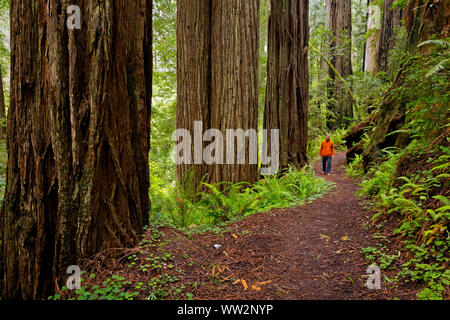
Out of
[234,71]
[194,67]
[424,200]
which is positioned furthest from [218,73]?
[424,200]

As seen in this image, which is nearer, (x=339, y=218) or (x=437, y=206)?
(x=437, y=206)

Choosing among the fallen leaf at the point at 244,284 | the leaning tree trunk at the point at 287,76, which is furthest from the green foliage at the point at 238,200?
the leaning tree trunk at the point at 287,76

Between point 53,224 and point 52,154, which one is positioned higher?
point 52,154

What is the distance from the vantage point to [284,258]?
3.13m

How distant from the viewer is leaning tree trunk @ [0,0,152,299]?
2.54 m

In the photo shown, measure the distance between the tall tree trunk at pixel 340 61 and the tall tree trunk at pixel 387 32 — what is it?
2229mm

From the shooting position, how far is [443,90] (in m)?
Result: 3.58

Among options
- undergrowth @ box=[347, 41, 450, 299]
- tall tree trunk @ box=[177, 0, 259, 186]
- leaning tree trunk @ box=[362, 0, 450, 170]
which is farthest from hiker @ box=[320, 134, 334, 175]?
undergrowth @ box=[347, 41, 450, 299]

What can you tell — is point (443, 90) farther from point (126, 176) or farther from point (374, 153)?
point (126, 176)

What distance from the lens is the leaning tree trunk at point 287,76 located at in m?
7.51

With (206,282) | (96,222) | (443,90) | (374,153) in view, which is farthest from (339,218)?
(96,222)

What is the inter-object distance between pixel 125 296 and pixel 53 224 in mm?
1053

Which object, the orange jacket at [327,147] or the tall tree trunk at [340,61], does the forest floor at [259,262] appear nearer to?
the orange jacket at [327,147]

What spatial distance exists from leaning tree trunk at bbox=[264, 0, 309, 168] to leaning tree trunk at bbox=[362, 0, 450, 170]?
2.08 m
